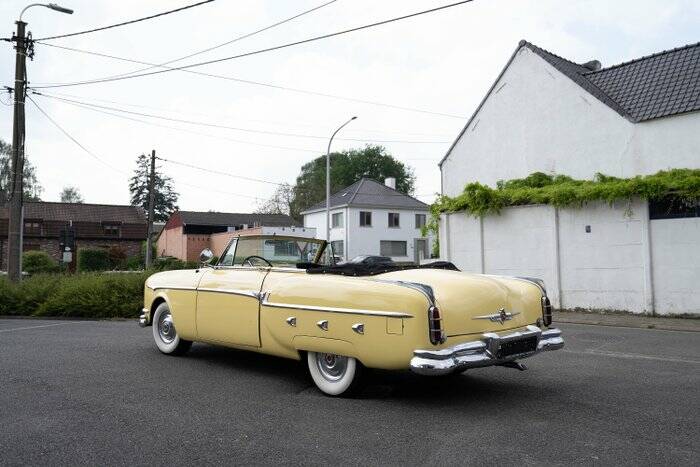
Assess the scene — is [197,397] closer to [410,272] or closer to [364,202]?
[410,272]

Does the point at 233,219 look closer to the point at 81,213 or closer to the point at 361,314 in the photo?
the point at 81,213

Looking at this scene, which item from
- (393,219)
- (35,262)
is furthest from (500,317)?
(393,219)

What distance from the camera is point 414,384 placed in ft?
18.7

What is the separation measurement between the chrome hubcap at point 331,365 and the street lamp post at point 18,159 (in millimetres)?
12940

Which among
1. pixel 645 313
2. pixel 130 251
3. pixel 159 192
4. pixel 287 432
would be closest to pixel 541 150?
pixel 645 313

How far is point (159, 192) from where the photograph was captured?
Result: 92062 mm

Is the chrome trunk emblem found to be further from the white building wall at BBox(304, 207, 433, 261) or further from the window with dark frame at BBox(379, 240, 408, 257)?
the window with dark frame at BBox(379, 240, 408, 257)

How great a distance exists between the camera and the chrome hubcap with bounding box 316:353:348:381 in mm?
5194

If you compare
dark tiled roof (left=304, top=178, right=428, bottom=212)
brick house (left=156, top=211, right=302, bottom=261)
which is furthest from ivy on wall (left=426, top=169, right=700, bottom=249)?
brick house (left=156, top=211, right=302, bottom=261)

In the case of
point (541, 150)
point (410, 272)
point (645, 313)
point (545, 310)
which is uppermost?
point (541, 150)

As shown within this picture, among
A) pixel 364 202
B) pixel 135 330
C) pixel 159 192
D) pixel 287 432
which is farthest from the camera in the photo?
pixel 159 192

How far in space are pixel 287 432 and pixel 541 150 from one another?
1557 centimetres

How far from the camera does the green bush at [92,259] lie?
41.5 m

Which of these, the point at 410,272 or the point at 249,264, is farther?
the point at 249,264
